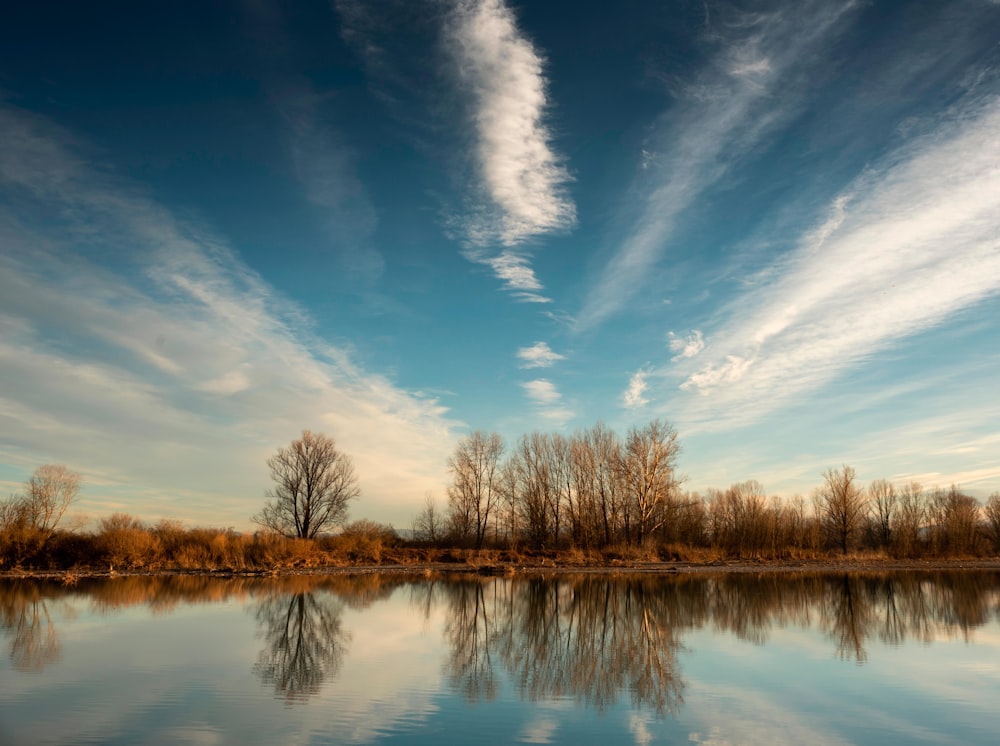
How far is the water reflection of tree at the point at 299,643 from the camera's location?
10368 mm

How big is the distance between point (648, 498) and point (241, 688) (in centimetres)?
3851

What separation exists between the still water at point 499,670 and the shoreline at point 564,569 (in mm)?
10906

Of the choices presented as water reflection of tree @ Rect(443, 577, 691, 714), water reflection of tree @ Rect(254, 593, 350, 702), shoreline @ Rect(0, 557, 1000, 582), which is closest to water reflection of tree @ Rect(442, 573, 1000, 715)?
water reflection of tree @ Rect(443, 577, 691, 714)

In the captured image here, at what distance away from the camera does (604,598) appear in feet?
73.4

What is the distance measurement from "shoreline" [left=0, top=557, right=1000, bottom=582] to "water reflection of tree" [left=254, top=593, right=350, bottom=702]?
14.1m

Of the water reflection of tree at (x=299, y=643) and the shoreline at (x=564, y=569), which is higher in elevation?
the shoreline at (x=564, y=569)

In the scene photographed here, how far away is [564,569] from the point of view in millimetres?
38156

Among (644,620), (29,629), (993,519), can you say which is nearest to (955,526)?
(993,519)

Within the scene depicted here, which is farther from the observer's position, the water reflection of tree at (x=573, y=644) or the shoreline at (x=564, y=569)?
the shoreline at (x=564, y=569)

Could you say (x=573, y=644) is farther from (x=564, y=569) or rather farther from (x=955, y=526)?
(x=955, y=526)

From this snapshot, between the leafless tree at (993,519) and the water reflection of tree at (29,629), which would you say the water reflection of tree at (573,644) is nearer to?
the water reflection of tree at (29,629)

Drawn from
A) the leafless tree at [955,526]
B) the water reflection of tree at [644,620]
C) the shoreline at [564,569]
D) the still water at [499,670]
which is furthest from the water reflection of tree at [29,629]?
the leafless tree at [955,526]

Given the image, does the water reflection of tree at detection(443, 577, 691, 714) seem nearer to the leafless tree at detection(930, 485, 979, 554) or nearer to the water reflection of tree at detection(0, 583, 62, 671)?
the water reflection of tree at detection(0, 583, 62, 671)

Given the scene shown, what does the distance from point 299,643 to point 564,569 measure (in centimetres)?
2628
